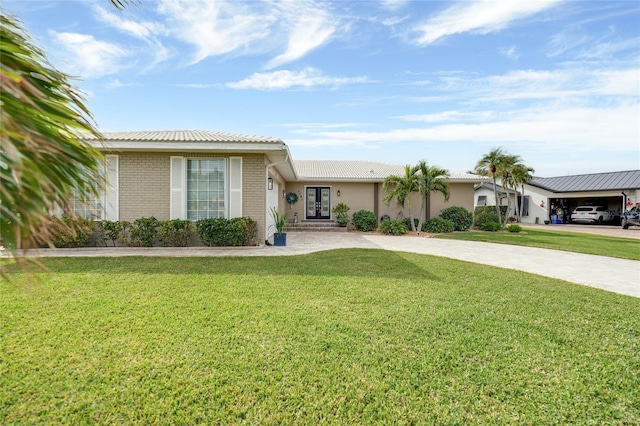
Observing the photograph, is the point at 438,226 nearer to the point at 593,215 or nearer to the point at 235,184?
the point at 235,184

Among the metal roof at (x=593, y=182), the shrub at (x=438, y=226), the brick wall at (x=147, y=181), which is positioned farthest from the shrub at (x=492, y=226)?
the brick wall at (x=147, y=181)

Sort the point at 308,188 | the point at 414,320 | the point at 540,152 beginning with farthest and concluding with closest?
the point at 540,152 → the point at 308,188 → the point at 414,320

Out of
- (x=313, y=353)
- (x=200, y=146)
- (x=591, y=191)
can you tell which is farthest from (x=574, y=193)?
(x=313, y=353)

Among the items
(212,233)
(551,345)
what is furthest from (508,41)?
(212,233)

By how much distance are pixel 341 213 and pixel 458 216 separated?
6.91 m

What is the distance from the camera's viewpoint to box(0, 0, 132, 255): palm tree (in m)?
0.98

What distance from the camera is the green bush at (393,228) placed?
16.4 m

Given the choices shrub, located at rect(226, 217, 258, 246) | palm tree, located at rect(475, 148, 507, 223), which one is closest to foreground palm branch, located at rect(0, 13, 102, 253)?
shrub, located at rect(226, 217, 258, 246)

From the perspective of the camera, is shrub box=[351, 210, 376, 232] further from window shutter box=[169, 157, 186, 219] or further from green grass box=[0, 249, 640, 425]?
green grass box=[0, 249, 640, 425]

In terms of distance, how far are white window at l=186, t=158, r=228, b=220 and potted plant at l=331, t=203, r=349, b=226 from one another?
8825 millimetres

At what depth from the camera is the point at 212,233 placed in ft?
33.0

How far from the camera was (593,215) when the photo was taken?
Answer: 26.3 metres

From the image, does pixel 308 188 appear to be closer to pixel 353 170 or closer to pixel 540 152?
pixel 353 170

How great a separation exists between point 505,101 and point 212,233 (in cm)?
1432
